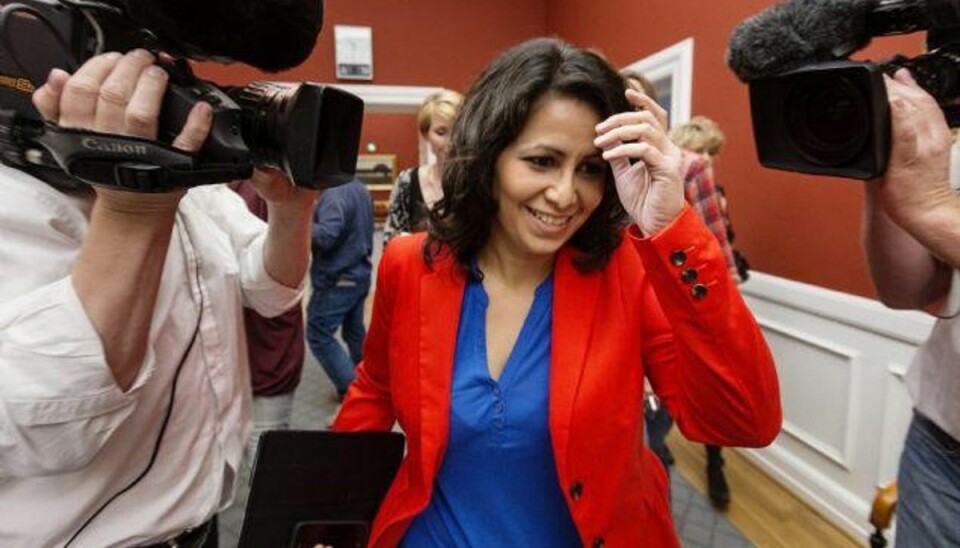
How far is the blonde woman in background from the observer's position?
2291mm

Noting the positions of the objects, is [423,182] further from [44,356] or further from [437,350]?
[44,356]

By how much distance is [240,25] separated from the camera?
543mm

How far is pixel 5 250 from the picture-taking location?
528mm

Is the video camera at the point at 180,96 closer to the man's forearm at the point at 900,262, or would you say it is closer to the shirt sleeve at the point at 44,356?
the shirt sleeve at the point at 44,356

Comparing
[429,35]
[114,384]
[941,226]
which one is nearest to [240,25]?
[114,384]

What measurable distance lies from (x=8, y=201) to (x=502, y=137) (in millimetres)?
647

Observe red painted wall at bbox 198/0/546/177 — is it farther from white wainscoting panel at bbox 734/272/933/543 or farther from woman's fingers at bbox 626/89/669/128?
woman's fingers at bbox 626/89/669/128

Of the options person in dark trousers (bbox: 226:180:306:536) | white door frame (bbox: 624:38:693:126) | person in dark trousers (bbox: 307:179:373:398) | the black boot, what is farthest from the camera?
white door frame (bbox: 624:38:693:126)

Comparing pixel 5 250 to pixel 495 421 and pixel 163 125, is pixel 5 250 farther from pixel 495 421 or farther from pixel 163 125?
pixel 495 421

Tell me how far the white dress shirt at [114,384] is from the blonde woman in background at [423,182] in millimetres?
1395

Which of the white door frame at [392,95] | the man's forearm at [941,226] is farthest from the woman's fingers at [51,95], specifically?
the white door frame at [392,95]

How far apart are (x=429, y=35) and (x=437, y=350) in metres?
4.57

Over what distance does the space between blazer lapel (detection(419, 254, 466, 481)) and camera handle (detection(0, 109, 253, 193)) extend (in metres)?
0.47

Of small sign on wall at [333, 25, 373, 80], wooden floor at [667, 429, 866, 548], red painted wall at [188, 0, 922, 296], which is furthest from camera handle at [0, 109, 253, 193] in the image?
small sign on wall at [333, 25, 373, 80]
